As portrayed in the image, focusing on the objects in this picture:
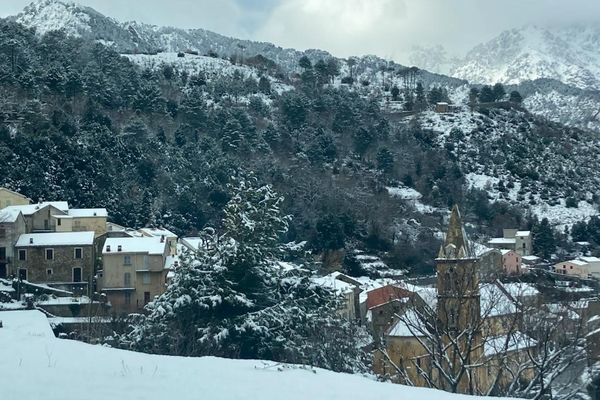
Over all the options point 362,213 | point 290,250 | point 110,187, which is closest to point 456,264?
point 290,250

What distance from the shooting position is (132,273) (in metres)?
32.2

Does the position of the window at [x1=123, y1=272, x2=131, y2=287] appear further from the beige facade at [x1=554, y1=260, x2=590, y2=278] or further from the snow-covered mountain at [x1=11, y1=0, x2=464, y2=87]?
the snow-covered mountain at [x1=11, y1=0, x2=464, y2=87]

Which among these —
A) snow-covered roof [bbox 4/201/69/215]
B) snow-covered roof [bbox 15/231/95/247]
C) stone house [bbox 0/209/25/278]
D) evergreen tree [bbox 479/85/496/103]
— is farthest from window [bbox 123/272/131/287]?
evergreen tree [bbox 479/85/496/103]

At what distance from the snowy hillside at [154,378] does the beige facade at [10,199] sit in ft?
93.7

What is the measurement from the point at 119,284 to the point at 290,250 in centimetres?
1313

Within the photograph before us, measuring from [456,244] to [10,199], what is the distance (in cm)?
2308

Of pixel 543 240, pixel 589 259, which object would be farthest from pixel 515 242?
pixel 589 259

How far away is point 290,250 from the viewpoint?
21.5 meters

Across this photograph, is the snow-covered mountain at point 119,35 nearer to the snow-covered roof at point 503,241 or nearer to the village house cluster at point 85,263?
the snow-covered roof at point 503,241

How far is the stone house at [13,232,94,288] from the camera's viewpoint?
107ft

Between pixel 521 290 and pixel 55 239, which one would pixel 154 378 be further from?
pixel 55 239

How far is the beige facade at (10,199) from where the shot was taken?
1442 inches

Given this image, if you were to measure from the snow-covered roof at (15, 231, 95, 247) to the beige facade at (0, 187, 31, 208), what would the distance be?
12.3ft

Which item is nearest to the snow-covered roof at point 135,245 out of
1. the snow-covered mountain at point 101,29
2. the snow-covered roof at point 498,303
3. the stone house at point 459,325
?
A: the stone house at point 459,325
